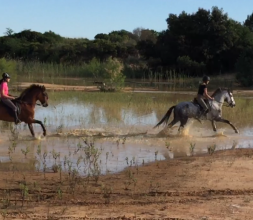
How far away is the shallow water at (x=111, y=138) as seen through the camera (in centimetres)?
1054

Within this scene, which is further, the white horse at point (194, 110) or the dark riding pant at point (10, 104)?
the white horse at point (194, 110)

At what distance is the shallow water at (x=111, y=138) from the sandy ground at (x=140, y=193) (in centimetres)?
74

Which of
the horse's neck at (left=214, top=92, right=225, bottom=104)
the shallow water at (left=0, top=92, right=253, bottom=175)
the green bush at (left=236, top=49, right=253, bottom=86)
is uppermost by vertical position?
the green bush at (left=236, top=49, right=253, bottom=86)

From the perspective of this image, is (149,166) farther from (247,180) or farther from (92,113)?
(92,113)

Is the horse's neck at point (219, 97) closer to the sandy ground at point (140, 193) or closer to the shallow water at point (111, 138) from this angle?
the shallow water at point (111, 138)

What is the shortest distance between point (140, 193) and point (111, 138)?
233 inches

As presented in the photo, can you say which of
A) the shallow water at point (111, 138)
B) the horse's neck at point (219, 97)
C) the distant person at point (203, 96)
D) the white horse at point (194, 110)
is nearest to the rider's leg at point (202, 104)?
the distant person at point (203, 96)

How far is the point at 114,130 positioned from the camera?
14961mm

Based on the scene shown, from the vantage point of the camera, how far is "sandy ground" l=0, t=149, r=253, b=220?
253 inches

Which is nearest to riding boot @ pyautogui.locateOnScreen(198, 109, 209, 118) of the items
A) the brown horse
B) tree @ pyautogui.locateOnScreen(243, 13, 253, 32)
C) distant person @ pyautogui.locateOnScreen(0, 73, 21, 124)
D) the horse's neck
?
the horse's neck

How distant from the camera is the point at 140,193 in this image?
7.57 m

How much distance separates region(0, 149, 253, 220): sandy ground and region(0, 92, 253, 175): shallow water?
2.44 ft

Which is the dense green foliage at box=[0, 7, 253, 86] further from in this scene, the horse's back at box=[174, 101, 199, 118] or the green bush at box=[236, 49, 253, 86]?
the horse's back at box=[174, 101, 199, 118]

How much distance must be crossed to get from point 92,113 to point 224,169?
1008 centimetres
